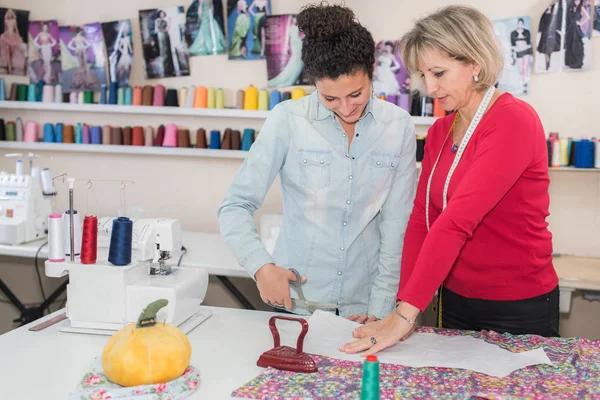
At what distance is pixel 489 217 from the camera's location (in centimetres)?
167

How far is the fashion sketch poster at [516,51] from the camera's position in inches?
127

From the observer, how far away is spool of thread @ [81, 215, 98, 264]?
1.74 meters

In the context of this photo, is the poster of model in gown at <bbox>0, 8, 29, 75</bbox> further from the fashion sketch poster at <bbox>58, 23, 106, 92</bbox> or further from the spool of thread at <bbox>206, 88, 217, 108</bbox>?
the spool of thread at <bbox>206, 88, 217, 108</bbox>

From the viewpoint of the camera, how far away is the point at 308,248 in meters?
1.89

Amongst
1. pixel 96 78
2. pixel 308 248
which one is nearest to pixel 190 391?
pixel 308 248

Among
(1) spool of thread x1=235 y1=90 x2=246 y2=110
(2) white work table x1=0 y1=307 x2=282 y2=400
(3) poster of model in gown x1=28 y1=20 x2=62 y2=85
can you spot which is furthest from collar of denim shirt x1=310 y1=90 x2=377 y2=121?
(3) poster of model in gown x1=28 y1=20 x2=62 y2=85

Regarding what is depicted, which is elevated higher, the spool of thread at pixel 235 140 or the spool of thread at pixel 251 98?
the spool of thread at pixel 251 98

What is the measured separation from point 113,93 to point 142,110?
223 mm

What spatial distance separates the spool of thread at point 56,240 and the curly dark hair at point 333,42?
0.91m

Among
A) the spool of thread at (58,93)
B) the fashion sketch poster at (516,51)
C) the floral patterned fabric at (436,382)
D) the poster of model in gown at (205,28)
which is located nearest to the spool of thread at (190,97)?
the poster of model in gown at (205,28)

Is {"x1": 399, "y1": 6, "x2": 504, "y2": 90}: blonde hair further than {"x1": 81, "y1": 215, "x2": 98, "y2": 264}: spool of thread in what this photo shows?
No

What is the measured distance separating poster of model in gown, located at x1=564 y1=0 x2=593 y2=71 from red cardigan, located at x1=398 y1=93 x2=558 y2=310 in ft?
5.57

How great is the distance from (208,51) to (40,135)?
1.22m

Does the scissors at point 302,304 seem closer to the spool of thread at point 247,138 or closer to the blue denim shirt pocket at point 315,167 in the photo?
the blue denim shirt pocket at point 315,167
